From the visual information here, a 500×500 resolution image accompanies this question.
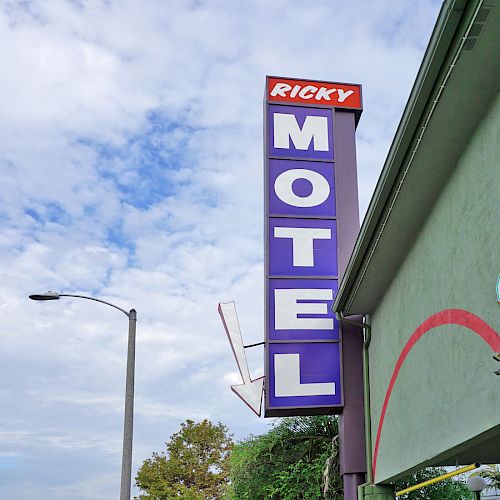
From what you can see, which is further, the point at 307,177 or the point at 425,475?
the point at 425,475

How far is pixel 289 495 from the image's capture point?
63.6 ft

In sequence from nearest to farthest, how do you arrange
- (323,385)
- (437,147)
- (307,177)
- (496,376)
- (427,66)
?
(496,376) < (427,66) < (437,147) < (323,385) < (307,177)

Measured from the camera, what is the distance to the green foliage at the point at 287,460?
19.4m

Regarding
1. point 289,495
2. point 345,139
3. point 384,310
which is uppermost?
point 345,139

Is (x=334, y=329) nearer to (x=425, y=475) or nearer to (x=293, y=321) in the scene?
(x=293, y=321)

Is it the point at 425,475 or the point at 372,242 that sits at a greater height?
the point at 372,242

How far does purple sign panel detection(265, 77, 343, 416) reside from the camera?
16.2 metres

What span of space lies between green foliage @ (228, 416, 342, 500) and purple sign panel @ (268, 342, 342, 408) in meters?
3.55

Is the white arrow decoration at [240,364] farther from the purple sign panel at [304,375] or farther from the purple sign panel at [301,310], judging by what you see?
the purple sign panel at [301,310]

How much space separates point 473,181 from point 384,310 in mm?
4966

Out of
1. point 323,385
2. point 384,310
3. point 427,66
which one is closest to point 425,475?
point 323,385

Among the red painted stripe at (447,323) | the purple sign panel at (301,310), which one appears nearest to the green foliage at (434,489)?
the purple sign panel at (301,310)

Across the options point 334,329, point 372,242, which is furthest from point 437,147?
point 334,329

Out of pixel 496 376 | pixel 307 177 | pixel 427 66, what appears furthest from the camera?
pixel 307 177
